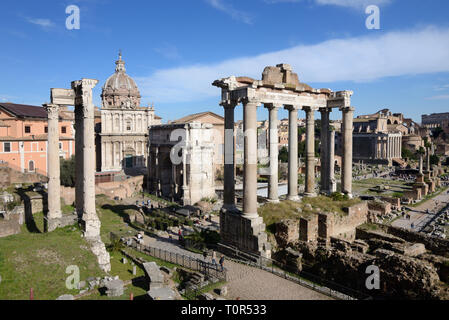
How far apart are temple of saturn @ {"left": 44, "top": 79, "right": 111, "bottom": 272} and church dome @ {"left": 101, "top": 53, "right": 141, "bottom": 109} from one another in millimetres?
43455

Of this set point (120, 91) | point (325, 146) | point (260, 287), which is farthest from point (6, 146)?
point (260, 287)

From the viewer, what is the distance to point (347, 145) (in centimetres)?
2316

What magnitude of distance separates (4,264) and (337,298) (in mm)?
13216

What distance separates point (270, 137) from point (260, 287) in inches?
348

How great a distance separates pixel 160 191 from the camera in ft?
158

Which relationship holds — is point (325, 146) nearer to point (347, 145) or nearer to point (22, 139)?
point (347, 145)

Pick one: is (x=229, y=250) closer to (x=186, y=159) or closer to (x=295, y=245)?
(x=295, y=245)

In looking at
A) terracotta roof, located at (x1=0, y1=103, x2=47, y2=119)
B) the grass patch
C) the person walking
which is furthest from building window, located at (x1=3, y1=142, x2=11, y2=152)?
the person walking

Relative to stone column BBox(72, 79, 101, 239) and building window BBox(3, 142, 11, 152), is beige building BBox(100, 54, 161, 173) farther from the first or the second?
stone column BBox(72, 79, 101, 239)

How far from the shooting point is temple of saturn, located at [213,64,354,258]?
17.6 metres

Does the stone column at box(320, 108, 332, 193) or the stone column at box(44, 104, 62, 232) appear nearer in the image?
the stone column at box(44, 104, 62, 232)

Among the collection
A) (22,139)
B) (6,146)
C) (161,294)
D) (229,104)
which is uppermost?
(229,104)

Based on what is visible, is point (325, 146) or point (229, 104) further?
point (325, 146)

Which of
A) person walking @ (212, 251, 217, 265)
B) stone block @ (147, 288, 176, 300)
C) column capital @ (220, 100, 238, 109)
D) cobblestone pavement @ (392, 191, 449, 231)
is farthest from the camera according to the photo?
cobblestone pavement @ (392, 191, 449, 231)
